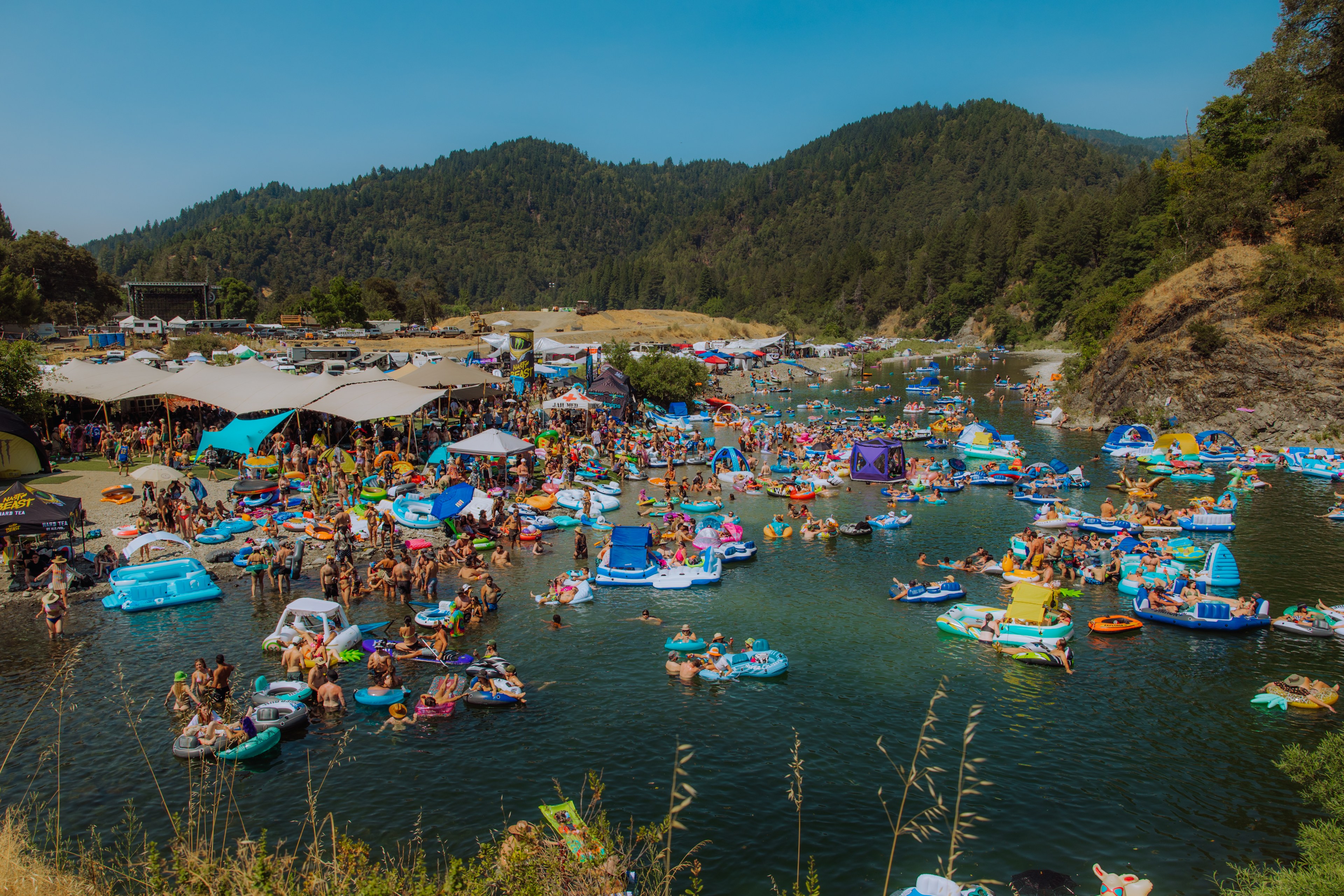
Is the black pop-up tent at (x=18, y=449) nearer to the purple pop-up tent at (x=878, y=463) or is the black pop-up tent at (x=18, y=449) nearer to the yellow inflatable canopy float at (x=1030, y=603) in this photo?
the purple pop-up tent at (x=878, y=463)

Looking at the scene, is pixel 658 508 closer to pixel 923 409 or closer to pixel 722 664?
pixel 722 664

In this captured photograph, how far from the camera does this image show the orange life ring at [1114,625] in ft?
65.5

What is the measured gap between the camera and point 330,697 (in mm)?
15742

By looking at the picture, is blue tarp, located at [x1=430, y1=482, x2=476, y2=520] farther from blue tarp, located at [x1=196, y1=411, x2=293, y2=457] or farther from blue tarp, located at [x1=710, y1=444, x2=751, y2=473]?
blue tarp, located at [x1=710, y1=444, x2=751, y2=473]

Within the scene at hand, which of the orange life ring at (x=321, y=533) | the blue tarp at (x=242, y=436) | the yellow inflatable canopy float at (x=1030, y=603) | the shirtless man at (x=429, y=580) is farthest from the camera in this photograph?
the blue tarp at (x=242, y=436)

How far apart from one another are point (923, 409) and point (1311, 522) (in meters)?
32.3

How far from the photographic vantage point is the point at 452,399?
4112cm

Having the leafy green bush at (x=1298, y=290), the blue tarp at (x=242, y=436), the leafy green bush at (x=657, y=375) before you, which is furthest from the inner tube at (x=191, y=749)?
the leafy green bush at (x=1298, y=290)

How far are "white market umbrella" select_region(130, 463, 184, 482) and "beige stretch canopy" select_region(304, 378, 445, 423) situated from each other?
654cm

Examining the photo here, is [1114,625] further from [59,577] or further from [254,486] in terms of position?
[254,486]

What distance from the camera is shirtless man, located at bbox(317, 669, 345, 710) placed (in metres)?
15.7

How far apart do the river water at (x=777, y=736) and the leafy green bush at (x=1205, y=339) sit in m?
25.8

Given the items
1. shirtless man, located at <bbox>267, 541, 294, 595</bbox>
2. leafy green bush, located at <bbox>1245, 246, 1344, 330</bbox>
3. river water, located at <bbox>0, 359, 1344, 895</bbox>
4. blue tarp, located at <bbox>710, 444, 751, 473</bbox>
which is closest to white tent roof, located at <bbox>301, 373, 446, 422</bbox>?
shirtless man, located at <bbox>267, 541, 294, 595</bbox>

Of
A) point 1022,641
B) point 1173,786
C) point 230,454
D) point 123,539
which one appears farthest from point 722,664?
point 230,454
